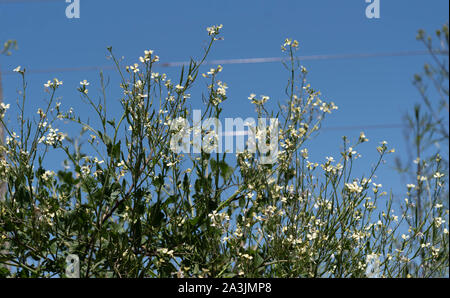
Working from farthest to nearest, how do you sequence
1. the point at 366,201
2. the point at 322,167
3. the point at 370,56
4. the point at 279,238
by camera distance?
1. the point at 370,56
2. the point at 366,201
3. the point at 322,167
4. the point at 279,238

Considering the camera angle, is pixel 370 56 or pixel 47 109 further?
pixel 370 56

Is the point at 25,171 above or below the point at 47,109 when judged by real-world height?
below

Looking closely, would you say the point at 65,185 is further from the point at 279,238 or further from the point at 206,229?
the point at 279,238

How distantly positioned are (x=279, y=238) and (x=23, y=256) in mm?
1421

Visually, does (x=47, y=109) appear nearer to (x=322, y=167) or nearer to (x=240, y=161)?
(x=240, y=161)

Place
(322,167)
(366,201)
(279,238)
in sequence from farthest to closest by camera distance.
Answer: (366,201), (322,167), (279,238)

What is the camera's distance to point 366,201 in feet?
9.41

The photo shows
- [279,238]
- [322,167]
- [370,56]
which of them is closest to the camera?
[279,238]

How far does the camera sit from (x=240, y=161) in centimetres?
260

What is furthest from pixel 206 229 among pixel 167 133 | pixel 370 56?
pixel 370 56

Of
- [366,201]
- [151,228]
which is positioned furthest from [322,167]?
[151,228]

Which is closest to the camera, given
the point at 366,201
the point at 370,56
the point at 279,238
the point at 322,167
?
the point at 279,238

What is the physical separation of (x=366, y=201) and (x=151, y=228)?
1.27 meters

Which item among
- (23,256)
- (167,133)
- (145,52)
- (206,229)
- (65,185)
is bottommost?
(23,256)
